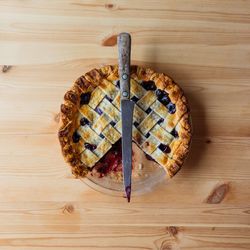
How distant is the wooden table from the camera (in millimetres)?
1146

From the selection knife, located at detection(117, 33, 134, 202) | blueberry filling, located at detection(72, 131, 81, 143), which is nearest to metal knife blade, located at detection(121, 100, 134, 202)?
knife, located at detection(117, 33, 134, 202)

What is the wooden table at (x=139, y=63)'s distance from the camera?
115cm

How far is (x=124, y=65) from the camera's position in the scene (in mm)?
1072

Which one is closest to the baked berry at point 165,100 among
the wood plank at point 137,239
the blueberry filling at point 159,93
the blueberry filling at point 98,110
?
the blueberry filling at point 159,93

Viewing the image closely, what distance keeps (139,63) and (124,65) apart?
0.35 ft

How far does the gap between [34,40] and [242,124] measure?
1.78 ft

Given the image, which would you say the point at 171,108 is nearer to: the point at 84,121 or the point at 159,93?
the point at 159,93

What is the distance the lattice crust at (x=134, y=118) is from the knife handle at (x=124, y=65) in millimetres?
35

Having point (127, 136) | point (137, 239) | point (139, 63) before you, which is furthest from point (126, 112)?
point (137, 239)

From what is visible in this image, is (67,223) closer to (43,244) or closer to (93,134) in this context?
(43,244)

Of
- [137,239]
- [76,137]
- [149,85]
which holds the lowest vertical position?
[137,239]

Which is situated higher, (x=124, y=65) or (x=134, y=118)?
(x=124, y=65)

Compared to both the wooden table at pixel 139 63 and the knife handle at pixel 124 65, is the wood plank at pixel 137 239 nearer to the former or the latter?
the wooden table at pixel 139 63

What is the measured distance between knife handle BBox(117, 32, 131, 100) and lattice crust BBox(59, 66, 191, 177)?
4 centimetres
